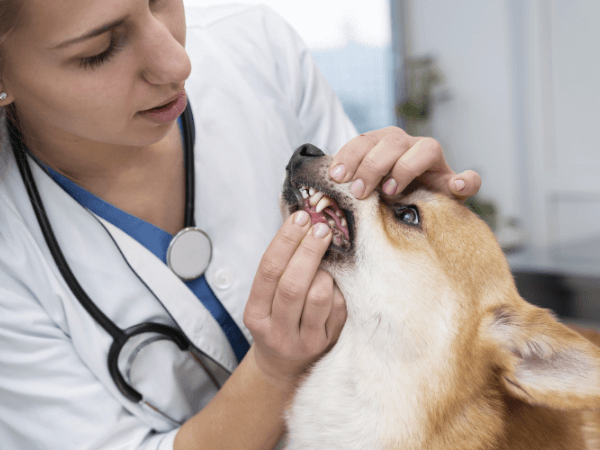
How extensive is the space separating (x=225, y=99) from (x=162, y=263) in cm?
48

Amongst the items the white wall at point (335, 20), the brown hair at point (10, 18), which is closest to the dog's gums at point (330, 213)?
the brown hair at point (10, 18)

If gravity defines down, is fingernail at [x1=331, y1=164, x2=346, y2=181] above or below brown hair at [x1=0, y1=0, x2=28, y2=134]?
below

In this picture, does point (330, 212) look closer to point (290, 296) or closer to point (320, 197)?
point (320, 197)

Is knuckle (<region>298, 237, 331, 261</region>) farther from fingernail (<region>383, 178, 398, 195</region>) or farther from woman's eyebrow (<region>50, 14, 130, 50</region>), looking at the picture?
woman's eyebrow (<region>50, 14, 130, 50</region>)

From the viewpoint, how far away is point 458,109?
4555mm

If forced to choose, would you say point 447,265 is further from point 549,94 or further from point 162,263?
point 549,94

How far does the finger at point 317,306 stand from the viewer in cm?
Answer: 88

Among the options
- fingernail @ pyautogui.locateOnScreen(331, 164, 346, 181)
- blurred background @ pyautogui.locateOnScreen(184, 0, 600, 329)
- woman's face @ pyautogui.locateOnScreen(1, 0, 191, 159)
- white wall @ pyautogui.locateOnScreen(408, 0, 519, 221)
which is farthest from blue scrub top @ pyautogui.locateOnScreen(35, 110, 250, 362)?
white wall @ pyautogui.locateOnScreen(408, 0, 519, 221)

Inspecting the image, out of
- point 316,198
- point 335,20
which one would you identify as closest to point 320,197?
point 316,198

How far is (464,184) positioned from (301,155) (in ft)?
1.20

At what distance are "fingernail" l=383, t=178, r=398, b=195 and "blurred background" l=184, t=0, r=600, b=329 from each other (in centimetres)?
276

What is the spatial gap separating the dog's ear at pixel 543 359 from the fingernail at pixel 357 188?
382 millimetres

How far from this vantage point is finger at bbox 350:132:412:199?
91 centimetres

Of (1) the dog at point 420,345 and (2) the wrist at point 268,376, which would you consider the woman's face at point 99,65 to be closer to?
(1) the dog at point 420,345
